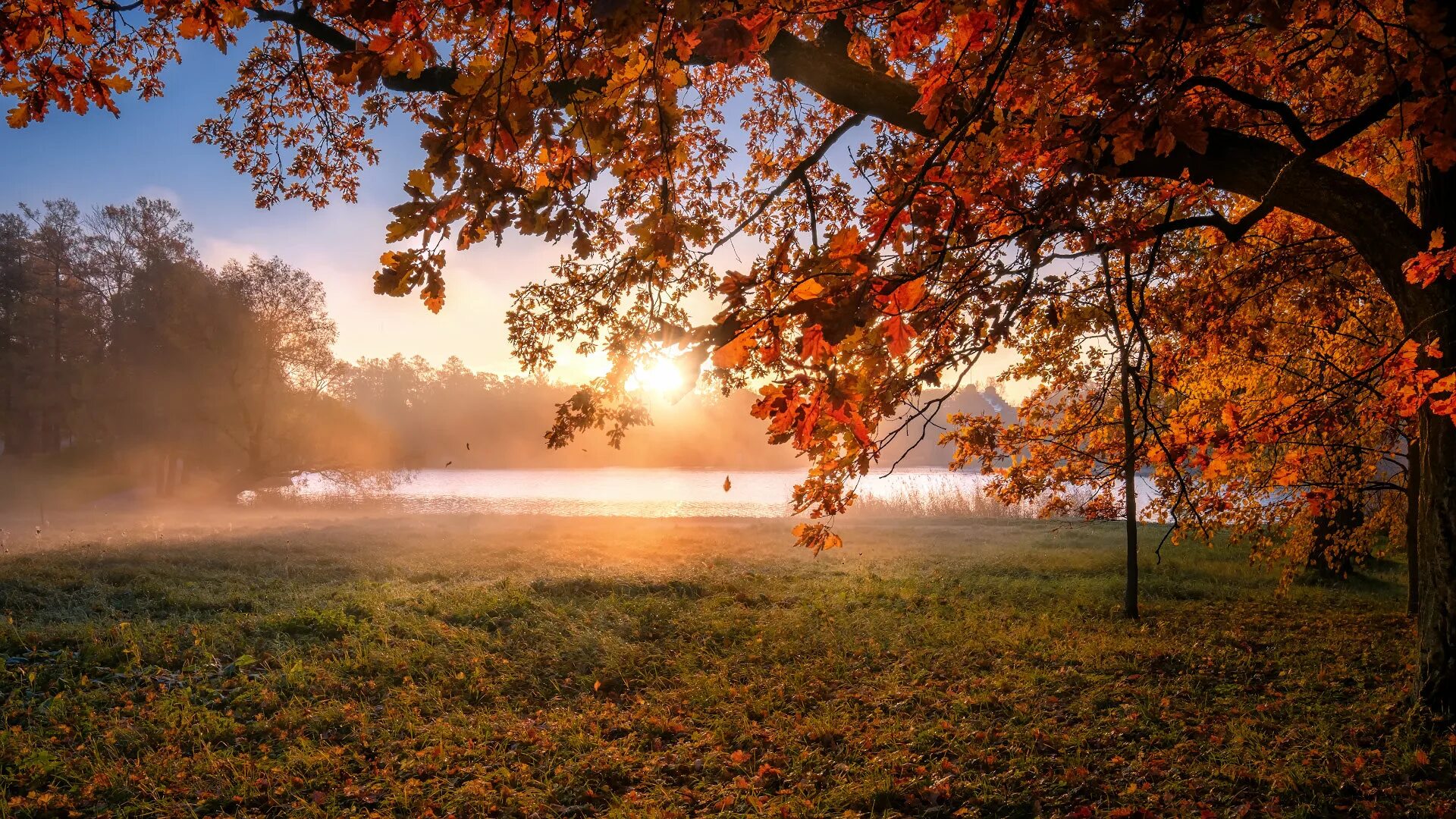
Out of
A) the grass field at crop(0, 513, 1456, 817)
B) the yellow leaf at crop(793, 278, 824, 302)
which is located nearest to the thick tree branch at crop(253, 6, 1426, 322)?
the yellow leaf at crop(793, 278, 824, 302)

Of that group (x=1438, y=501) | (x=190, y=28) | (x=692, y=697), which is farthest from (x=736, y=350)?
(x=1438, y=501)

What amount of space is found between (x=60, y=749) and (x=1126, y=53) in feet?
27.0

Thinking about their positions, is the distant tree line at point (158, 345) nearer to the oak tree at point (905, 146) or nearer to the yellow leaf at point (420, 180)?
the oak tree at point (905, 146)

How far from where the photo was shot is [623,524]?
2344 cm

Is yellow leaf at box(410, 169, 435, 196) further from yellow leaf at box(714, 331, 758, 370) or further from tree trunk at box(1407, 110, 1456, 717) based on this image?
tree trunk at box(1407, 110, 1456, 717)

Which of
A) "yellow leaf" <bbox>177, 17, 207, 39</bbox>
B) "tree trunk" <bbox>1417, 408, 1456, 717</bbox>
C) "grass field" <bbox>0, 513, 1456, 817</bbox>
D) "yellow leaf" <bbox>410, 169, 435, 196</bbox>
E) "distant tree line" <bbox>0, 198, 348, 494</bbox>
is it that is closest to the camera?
"yellow leaf" <bbox>410, 169, 435, 196</bbox>

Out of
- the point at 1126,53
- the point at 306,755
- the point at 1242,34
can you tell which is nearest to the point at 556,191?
the point at 1126,53

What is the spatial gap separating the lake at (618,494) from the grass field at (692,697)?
9.47 metres

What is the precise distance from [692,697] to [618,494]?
36.0m

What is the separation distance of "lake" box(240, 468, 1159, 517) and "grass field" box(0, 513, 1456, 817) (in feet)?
31.1

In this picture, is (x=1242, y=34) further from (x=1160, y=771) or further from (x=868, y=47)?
(x=1160, y=771)

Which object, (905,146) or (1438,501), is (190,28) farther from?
(1438,501)

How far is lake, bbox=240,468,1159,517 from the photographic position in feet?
97.5

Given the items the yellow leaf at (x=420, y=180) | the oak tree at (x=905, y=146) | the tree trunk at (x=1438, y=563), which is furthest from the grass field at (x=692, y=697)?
the yellow leaf at (x=420, y=180)
